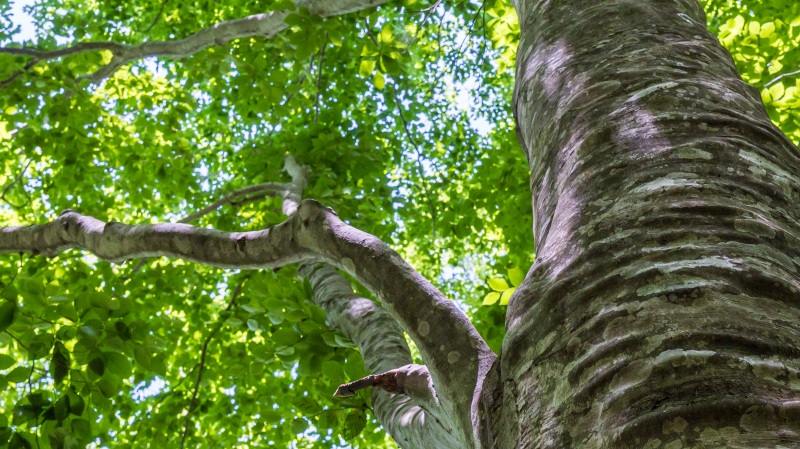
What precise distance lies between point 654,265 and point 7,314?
208 centimetres

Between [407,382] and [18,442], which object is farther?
[18,442]

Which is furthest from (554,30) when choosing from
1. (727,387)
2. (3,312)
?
(3,312)

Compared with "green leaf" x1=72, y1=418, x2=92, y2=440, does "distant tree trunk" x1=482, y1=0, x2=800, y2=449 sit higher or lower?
lower

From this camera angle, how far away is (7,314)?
2.15m

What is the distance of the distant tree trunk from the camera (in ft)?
2.53

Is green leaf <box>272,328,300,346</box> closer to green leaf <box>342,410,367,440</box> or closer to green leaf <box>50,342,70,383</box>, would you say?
green leaf <box>342,410,367,440</box>

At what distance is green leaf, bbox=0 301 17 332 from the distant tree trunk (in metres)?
1.79

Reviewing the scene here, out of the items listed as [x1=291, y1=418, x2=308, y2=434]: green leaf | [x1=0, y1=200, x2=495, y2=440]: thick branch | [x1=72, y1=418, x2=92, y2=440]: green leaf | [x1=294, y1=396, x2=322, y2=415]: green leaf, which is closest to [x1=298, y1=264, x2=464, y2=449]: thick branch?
[x1=0, y1=200, x2=495, y2=440]: thick branch

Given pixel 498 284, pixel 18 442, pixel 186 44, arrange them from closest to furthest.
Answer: pixel 18 442, pixel 498 284, pixel 186 44

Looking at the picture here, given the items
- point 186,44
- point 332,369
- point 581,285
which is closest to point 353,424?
point 332,369

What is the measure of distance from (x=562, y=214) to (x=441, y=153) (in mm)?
7244

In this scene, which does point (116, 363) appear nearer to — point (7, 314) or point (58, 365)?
point (58, 365)

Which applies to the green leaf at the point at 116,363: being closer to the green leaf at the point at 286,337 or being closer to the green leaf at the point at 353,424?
the green leaf at the point at 286,337

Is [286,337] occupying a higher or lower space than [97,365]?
higher
